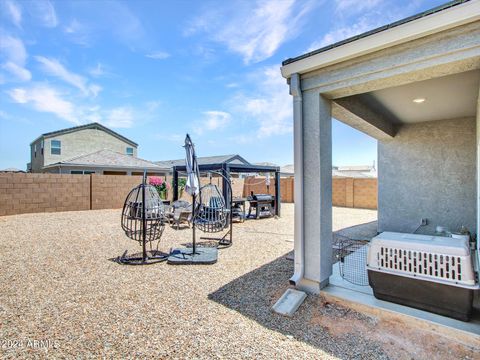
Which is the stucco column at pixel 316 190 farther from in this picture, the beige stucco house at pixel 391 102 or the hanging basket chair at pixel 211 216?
the hanging basket chair at pixel 211 216

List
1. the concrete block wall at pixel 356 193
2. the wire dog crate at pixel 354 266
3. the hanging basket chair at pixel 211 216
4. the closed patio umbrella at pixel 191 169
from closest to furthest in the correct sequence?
the wire dog crate at pixel 354 266 < the closed patio umbrella at pixel 191 169 < the hanging basket chair at pixel 211 216 < the concrete block wall at pixel 356 193

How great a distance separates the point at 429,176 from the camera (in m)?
5.90

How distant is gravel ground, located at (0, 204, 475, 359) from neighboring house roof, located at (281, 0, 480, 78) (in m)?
2.79

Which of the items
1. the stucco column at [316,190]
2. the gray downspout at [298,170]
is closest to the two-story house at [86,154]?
the gray downspout at [298,170]

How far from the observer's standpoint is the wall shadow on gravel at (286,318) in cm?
224

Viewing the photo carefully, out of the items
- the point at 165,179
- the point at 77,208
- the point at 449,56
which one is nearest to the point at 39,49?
the point at 77,208

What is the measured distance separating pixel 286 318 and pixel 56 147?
2161 centimetres

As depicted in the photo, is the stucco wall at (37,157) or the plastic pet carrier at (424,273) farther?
the stucco wall at (37,157)

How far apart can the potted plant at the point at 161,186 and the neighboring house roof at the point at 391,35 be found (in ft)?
39.8

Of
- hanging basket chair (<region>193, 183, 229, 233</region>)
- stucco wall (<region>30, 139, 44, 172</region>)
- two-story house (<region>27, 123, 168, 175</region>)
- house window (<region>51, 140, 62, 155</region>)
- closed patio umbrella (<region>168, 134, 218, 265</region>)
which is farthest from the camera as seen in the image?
stucco wall (<region>30, 139, 44, 172</region>)

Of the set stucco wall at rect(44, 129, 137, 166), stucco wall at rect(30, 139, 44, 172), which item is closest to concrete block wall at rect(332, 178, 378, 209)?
stucco wall at rect(44, 129, 137, 166)

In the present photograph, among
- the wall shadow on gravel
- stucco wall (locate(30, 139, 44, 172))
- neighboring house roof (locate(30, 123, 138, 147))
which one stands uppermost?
neighboring house roof (locate(30, 123, 138, 147))

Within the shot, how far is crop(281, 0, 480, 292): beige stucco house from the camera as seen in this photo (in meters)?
2.39

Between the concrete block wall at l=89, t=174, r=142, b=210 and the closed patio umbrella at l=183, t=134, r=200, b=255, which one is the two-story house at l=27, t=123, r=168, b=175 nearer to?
the concrete block wall at l=89, t=174, r=142, b=210
